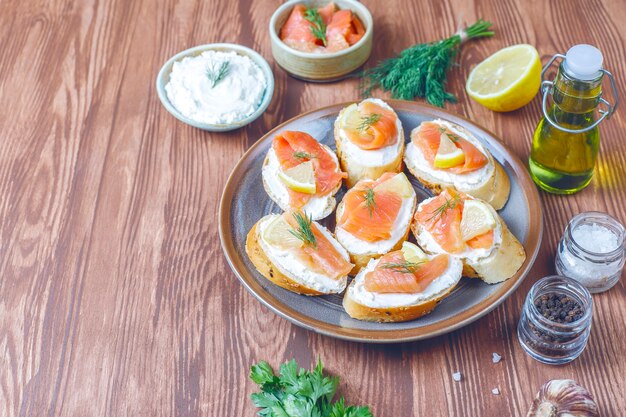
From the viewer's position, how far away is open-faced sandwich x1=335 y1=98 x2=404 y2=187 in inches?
97.2

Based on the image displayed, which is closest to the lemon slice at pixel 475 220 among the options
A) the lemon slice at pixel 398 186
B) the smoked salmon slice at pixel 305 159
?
the lemon slice at pixel 398 186

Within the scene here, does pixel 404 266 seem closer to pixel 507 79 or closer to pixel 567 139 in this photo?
pixel 567 139

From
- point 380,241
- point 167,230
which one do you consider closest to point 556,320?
point 380,241

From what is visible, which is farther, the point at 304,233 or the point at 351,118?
the point at 351,118

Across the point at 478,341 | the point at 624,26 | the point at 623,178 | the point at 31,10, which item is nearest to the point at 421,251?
the point at 478,341

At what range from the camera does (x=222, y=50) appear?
9.67 feet

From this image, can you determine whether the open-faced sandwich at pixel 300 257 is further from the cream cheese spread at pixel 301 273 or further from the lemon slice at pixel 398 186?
the lemon slice at pixel 398 186

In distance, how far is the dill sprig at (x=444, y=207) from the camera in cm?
222

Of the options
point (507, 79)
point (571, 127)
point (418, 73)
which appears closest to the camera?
point (571, 127)

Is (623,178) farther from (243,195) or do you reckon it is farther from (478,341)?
(243,195)

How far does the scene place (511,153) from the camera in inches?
97.8

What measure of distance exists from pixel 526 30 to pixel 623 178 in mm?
889

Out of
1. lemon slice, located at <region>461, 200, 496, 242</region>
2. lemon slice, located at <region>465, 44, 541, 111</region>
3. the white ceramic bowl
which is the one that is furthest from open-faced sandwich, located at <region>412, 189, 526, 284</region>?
the white ceramic bowl

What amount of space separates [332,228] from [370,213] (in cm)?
22
